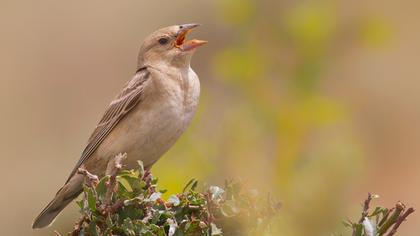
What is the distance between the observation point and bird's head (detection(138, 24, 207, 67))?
7.16m

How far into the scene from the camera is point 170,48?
23.8 ft

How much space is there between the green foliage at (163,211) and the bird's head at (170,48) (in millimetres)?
2537

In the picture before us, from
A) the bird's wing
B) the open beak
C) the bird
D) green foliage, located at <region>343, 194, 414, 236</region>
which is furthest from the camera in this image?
the open beak

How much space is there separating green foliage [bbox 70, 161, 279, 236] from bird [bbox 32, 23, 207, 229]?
202cm

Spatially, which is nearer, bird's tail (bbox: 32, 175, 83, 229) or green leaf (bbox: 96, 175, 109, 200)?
green leaf (bbox: 96, 175, 109, 200)

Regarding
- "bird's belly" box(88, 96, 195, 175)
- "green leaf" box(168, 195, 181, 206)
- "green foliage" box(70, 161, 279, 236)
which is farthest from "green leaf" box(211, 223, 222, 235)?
"bird's belly" box(88, 96, 195, 175)

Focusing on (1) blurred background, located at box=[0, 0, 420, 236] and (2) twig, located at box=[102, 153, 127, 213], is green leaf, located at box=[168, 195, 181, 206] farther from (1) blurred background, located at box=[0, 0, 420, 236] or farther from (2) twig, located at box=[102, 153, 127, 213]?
(1) blurred background, located at box=[0, 0, 420, 236]

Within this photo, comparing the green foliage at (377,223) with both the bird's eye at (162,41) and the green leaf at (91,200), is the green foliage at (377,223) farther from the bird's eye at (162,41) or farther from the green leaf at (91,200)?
the bird's eye at (162,41)

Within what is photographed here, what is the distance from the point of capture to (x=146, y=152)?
22.0 ft

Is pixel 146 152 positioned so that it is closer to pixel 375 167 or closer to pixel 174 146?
pixel 174 146

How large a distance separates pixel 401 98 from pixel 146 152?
9901mm

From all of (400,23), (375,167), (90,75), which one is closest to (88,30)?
(90,75)

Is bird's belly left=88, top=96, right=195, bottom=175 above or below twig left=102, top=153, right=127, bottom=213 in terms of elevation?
above

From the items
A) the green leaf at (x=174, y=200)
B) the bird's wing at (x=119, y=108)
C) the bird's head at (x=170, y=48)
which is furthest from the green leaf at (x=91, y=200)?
the bird's head at (x=170, y=48)
